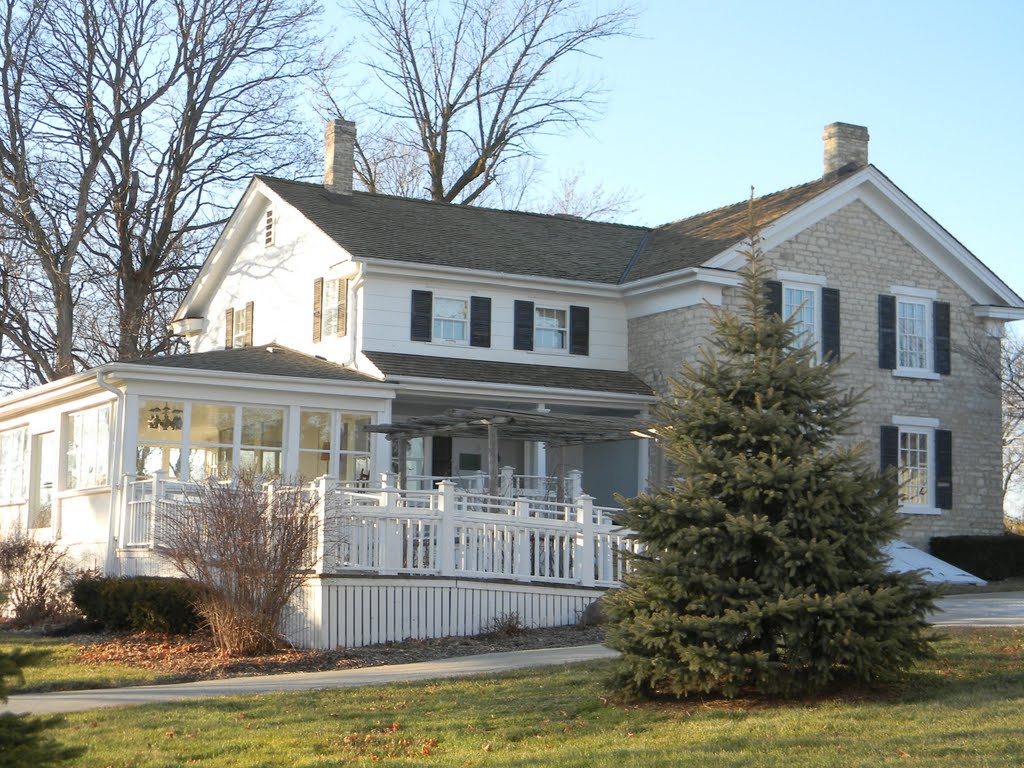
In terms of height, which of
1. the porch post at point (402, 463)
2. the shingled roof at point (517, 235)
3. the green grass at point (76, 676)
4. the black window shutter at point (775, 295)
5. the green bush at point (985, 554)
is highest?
the shingled roof at point (517, 235)

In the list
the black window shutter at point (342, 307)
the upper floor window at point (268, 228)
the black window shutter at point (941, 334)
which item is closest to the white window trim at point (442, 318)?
the black window shutter at point (342, 307)

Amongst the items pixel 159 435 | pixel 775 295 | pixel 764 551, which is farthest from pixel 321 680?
pixel 775 295

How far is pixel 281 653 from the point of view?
47.1 feet

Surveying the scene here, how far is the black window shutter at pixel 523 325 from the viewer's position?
82.0 feet

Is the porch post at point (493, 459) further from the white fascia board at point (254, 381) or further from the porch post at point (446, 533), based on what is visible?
the white fascia board at point (254, 381)

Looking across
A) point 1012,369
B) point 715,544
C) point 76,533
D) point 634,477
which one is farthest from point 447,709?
point 1012,369

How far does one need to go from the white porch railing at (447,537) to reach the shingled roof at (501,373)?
5.55 meters

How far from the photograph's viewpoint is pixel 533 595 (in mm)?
16516

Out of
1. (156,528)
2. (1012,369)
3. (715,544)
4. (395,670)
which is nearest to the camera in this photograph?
(715,544)

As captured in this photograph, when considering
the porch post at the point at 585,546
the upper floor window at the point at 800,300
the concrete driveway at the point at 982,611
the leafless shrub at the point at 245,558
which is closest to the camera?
the leafless shrub at the point at 245,558

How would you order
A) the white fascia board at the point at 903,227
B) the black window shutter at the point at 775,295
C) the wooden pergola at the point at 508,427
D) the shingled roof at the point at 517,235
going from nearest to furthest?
the wooden pergola at the point at 508,427, the shingled roof at the point at 517,235, the black window shutter at the point at 775,295, the white fascia board at the point at 903,227

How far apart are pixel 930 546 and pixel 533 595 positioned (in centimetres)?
1216

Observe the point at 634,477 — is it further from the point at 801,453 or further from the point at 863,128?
the point at 801,453

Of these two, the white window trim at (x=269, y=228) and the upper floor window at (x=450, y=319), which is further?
the white window trim at (x=269, y=228)
